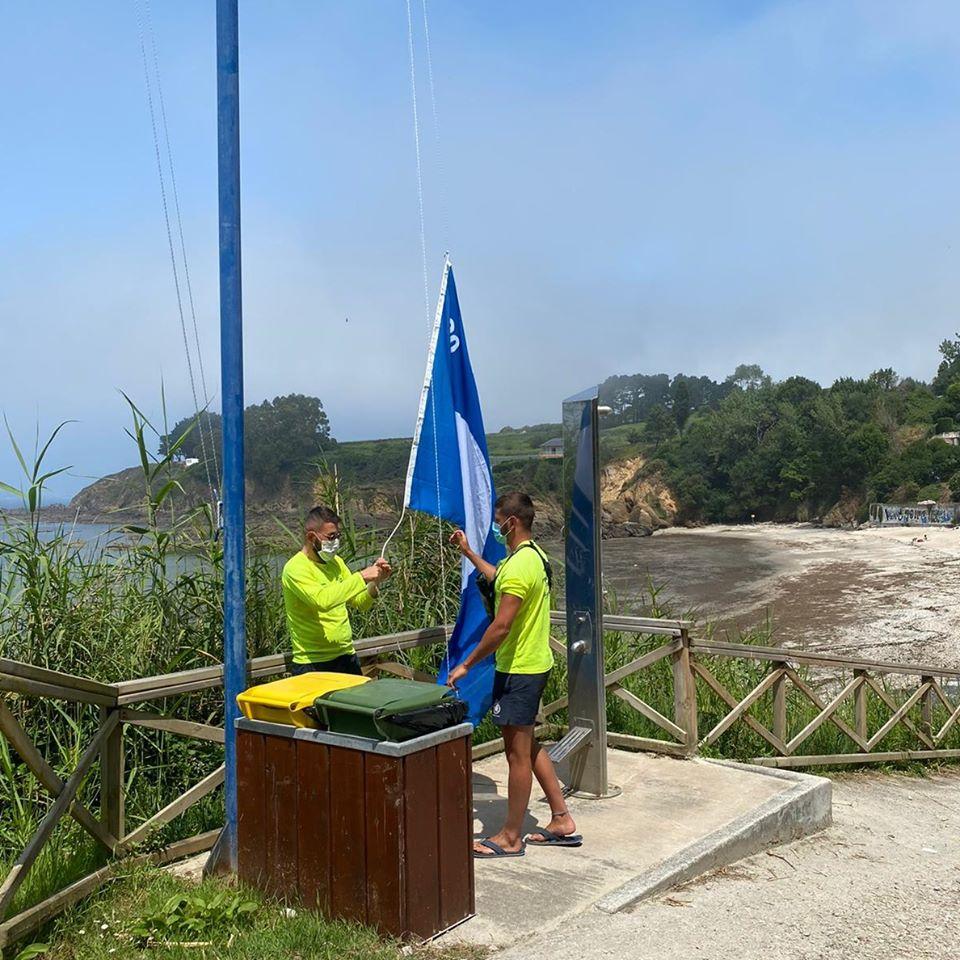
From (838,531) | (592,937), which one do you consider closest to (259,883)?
(592,937)

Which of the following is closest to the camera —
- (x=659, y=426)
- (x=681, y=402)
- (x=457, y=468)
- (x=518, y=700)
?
(x=518, y=700)

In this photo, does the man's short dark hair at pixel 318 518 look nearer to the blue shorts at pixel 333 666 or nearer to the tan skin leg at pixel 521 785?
the blue shorts at pixel 333 666

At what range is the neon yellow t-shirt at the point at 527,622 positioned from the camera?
5.27 metres

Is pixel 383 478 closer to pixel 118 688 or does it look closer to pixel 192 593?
pixel 192 593

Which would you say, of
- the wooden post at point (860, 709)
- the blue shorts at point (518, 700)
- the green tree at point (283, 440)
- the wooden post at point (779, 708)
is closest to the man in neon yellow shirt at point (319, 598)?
the blue shorts at point (518, 700)

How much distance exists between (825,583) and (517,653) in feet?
160

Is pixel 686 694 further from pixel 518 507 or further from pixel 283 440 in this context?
pixel 283 440

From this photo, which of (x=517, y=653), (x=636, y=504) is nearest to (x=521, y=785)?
(x=517, y=653)

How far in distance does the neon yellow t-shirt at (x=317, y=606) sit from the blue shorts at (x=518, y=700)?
952mm

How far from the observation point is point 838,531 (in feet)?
264

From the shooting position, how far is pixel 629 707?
817 centimetres

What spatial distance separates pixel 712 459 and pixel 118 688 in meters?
101

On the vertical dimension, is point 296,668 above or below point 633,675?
above

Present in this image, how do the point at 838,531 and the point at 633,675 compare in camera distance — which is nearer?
the point at 633,675
